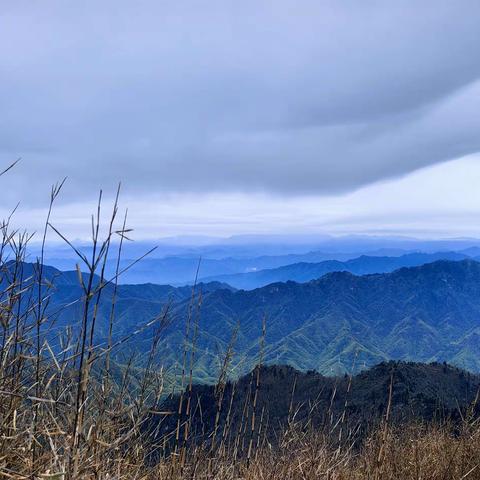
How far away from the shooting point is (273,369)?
94.1m

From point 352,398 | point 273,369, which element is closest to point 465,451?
point 352,398

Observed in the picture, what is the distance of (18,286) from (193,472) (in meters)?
1.87

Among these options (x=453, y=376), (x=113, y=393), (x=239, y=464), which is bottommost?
(x=453, y=376)

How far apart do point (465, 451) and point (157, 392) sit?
4.84 metres

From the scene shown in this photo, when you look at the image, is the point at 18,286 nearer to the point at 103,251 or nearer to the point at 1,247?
the point at 1,247

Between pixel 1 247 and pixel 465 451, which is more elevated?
pixel 1 247

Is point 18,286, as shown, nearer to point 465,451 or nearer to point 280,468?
point 280,468

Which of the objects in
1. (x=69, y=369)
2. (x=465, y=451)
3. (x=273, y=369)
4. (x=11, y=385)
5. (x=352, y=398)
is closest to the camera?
(x=11, y=385)

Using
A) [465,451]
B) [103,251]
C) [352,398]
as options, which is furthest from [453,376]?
[103,251]

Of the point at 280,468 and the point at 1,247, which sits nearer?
the point at 1,247

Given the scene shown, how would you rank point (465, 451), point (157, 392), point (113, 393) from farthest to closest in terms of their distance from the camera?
point (465, 451) → point (113, 393) → point (157, 392)

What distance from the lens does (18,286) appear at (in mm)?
3479

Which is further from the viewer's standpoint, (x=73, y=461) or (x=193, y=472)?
(x=193, y=472)

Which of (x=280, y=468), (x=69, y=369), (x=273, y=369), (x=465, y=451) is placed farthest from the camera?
(x=273, y=369)
